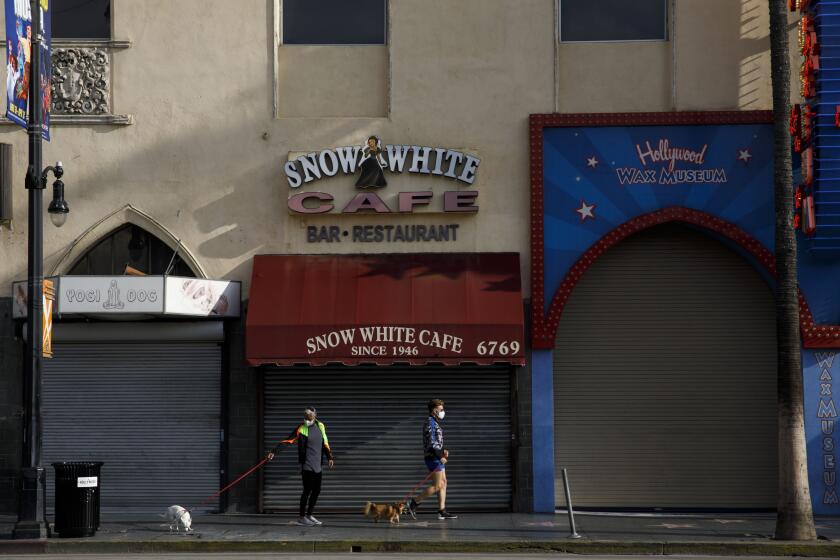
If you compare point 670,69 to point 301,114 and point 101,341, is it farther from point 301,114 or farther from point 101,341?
point 101,341

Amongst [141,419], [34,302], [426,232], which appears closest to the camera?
[34,302]

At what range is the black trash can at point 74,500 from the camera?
1708 cm

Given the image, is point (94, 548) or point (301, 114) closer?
point (94, 548)

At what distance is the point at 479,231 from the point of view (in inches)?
803

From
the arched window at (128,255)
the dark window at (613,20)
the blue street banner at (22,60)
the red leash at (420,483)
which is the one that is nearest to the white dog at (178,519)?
the red leash at (420,483)

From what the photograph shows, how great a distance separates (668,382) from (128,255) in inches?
375

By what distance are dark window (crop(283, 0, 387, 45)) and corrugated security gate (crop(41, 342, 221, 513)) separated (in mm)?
Result: 5628

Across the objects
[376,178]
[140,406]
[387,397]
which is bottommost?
[140,406]

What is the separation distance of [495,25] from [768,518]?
9.45m

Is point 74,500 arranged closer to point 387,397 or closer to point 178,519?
point 178,519

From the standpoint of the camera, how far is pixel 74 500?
675 inches

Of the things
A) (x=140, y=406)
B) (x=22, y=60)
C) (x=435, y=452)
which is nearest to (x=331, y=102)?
(x=22, y=60)

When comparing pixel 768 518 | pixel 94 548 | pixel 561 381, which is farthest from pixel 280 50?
pixel 768 518

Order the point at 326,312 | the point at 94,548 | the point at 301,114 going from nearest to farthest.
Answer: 1. the point at 94,548
2. the point at 326,312
3. the point at 301,114
